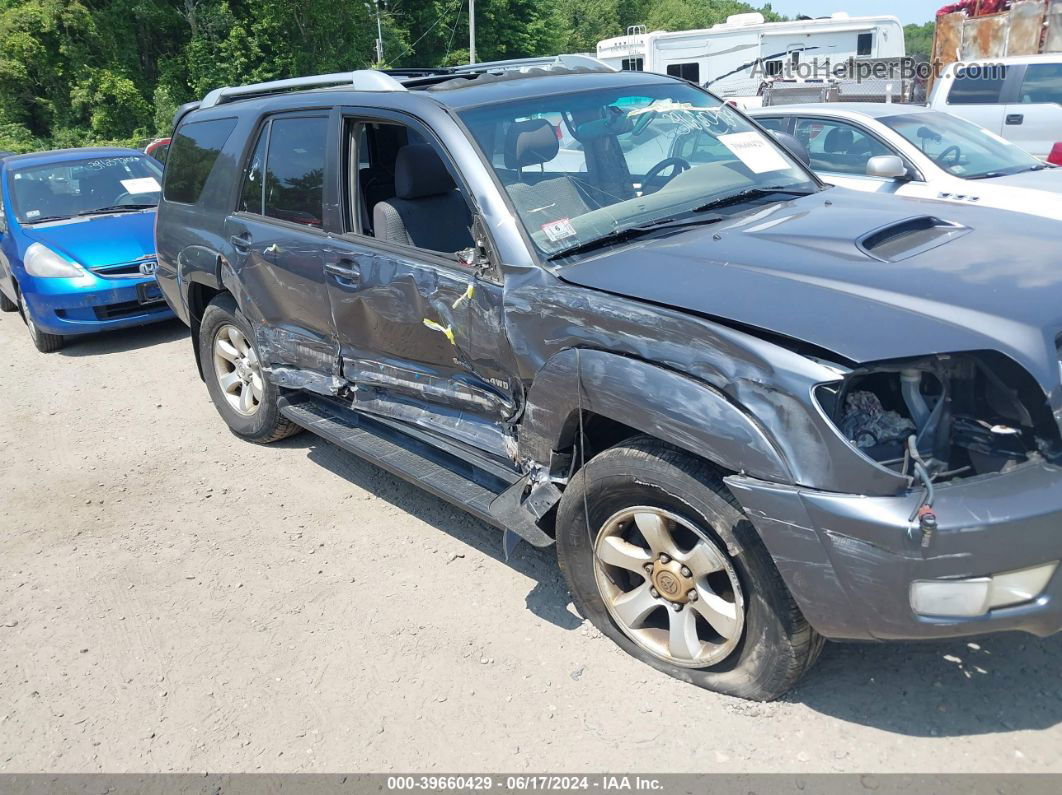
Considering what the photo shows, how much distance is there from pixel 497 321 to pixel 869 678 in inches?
70.7

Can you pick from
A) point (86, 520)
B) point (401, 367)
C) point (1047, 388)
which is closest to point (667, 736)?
point (1047, 388)

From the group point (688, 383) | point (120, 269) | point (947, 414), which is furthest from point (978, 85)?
point (688, 383)

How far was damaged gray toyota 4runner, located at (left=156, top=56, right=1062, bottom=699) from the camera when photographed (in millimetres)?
2365

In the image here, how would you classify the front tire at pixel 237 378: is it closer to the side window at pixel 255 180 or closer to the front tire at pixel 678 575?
the side window at pixel 255 180

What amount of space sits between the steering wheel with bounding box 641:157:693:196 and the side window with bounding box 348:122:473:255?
764mm

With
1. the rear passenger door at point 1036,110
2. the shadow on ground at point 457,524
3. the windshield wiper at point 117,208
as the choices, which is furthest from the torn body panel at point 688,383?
the rear passenger door at point 1036,110

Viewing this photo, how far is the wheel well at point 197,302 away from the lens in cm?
553

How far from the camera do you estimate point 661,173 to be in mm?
3746

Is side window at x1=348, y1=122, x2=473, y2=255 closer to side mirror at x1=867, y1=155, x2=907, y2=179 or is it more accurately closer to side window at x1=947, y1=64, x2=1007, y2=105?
side mirror at x1=867, y1=155, x2=907, y2=179

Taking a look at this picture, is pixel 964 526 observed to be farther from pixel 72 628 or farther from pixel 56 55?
pixel 56 55

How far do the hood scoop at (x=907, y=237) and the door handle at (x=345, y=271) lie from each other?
2109 millimetres

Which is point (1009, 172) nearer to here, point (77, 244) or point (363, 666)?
point (363, 666)

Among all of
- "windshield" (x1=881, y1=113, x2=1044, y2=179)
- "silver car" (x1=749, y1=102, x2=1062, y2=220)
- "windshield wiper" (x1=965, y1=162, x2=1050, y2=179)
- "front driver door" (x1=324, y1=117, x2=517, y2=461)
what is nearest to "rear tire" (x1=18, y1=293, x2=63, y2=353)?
"front driver door" (x1=324, y1=117, x2=517, y2=461)

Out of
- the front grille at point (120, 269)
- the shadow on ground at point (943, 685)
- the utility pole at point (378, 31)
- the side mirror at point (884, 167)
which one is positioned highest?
the utility pole at point (378, 31)
